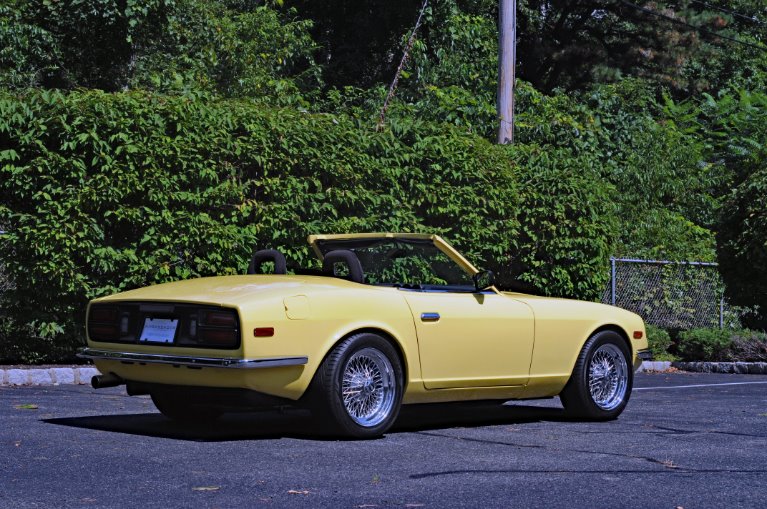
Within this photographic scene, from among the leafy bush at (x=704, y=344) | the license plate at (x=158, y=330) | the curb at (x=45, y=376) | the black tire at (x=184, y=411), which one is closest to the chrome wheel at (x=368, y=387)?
the license plate at (x=158, y=330)

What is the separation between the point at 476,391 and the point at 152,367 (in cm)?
234

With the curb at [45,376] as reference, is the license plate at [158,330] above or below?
above

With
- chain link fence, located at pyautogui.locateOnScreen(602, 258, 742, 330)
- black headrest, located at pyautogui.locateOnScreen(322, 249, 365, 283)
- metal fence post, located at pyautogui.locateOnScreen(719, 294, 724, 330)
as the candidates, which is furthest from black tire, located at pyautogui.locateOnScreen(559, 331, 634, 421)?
metal fence post, located at pyautogui.locateOnScreen(719, 294, 724, 330)

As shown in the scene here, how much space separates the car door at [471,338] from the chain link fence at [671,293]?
33.3 feet

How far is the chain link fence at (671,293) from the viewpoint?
61.8 feet

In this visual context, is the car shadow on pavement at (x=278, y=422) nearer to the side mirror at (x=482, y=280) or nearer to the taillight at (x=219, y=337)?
the taillight at (x=219, y=337)

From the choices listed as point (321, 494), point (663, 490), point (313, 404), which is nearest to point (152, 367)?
point (313, 404)

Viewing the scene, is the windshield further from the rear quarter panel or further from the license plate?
the license plate

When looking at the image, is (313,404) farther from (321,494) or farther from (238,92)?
(238,92)

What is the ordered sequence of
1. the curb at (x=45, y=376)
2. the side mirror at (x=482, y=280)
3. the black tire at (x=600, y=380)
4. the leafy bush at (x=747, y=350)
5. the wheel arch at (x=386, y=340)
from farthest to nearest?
the leafy bush at (x=747, y=350)
the curb at (x=45, y=376)
the black tire at (x=600, y=380)
the side mirror at (x=482, y=280)
the wheel arch at (x=386, y=340)

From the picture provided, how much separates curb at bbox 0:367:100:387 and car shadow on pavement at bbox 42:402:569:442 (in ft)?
9.62

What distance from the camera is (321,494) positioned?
5.30m

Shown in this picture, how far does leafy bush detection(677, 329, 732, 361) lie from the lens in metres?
17.5

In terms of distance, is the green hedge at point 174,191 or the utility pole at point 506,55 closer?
the green hedge at point 174,191
